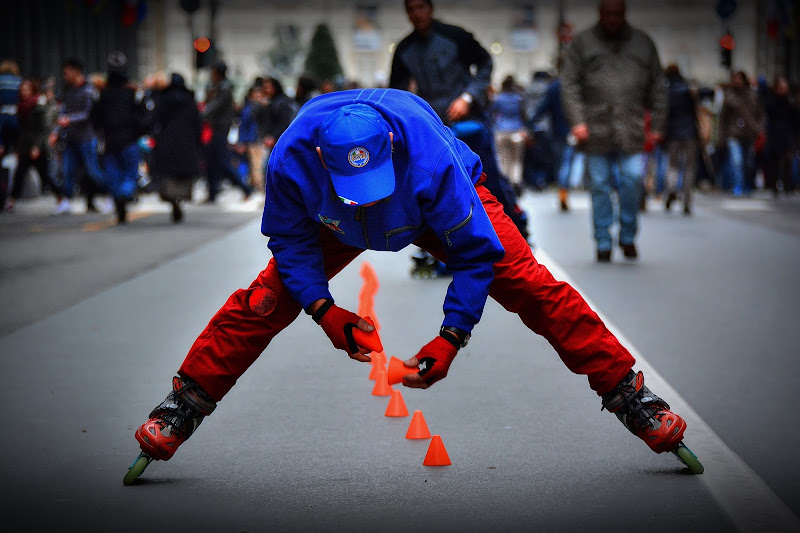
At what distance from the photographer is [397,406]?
519 centimetres

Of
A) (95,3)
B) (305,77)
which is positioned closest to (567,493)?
(305,77)

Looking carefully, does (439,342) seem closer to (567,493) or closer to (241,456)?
(567,493)

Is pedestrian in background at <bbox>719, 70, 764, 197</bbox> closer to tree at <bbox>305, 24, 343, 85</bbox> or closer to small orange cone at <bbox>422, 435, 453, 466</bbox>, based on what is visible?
small orange cone at <bbox>422, 435, 453, 466</bbox>

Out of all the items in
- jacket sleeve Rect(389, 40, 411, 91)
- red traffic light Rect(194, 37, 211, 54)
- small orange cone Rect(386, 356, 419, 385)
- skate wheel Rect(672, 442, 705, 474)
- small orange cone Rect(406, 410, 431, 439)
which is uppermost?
red traffic light Rect(194, 37, 211, 54)

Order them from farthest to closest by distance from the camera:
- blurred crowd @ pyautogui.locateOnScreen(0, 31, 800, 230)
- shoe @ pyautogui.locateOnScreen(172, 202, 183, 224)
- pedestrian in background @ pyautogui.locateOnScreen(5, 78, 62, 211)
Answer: pedestrian in background @ pyautogui.locateOnScreen(5, 78, 62, 211) < blurred crowd @ pyautogui.locateOnScreen(0, 31, 800, 230) < shoe @ pyautogui.locateOnScreen(172, 202, 183, 224)

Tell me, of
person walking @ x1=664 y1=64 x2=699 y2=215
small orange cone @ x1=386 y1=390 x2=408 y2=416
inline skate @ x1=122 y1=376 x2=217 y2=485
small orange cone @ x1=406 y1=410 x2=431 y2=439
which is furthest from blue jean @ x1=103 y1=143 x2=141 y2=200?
inline skate @ x1=122 y1=376 x2=217 y2=485

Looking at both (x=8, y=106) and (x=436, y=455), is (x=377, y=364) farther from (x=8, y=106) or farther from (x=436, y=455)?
(x=8, y=106)

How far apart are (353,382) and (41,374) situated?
1.46 meters

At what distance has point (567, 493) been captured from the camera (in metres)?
3.98

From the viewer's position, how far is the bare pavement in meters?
3.79

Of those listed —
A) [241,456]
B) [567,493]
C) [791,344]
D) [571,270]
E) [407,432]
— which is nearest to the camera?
[567,493]

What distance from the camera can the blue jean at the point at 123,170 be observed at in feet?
53.9

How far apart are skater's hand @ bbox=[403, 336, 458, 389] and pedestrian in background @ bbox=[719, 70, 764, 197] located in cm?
1823

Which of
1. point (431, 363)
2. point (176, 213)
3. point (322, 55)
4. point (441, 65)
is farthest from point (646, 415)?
point (322, 55)
